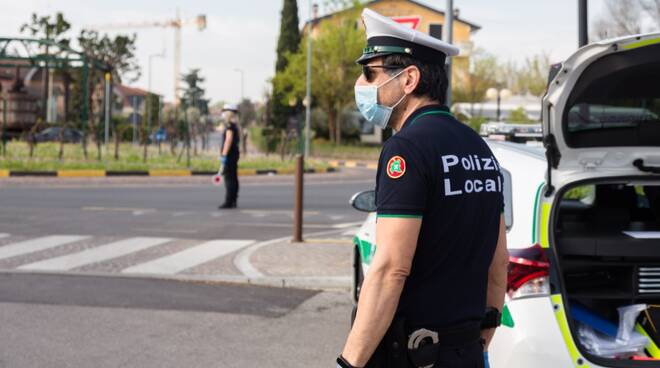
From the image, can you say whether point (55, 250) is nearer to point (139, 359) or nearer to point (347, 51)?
point (139, 359)

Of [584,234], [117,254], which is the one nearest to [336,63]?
[117,254]

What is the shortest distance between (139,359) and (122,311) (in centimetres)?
152

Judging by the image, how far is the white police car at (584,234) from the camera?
3.73 m

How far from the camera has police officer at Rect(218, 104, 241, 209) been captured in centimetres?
1579

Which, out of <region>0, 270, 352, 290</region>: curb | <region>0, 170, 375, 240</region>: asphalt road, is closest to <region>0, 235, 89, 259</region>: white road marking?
<region>0, 170, 375, 240</region>: asphalt road

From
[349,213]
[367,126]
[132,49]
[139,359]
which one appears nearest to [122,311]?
[139,359]

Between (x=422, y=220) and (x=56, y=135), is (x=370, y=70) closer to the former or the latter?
(x=422, y=220)

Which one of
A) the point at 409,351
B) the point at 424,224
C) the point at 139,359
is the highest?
the point at 424,224

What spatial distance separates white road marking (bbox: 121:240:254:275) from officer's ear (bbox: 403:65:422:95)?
259 inches

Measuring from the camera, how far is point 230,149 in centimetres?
1590

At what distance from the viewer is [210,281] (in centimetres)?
862

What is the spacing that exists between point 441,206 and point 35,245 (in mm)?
9190

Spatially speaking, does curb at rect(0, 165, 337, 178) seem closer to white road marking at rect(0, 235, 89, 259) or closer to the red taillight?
white road marking at rect(0, 235, 89, 259)

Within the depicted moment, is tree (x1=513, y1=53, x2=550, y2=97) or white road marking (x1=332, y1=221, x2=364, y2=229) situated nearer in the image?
white road marking (x1=332, y1=221, x2=364, y2=229)
